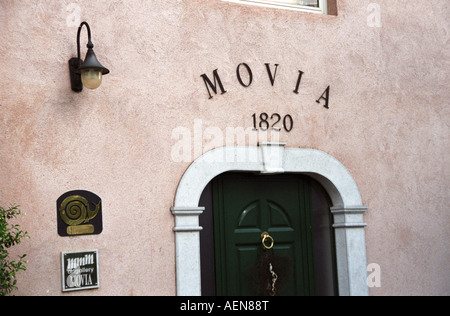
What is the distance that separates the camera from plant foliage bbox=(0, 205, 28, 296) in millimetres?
3848

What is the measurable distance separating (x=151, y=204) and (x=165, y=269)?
53cm

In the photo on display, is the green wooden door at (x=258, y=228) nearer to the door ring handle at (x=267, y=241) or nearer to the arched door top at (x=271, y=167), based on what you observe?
the door ring handle at (x=267, y=241)

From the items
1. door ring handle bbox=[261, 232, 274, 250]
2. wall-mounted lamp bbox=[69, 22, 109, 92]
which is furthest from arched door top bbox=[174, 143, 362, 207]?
wall-mounted lamp bbox=[69, 22, 109, 92]

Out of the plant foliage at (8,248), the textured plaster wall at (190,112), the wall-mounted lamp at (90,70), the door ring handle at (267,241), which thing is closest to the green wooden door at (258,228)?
the door ring handle at (267,241)

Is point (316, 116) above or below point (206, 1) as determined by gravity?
below

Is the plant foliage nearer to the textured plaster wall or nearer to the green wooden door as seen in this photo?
the textured plaster wall

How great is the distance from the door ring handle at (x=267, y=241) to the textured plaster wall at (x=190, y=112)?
2.86 feet

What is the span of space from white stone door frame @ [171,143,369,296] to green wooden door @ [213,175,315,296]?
22 cm

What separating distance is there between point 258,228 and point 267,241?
15 cm

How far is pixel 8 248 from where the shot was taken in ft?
13.9

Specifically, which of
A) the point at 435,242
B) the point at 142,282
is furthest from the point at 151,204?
the point at 435,242

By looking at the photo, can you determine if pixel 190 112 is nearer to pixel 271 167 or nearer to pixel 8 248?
pixel 271 167

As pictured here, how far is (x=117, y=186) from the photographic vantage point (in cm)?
468
